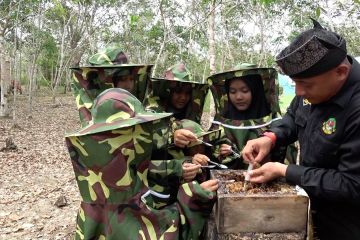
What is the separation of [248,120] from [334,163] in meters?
1.49

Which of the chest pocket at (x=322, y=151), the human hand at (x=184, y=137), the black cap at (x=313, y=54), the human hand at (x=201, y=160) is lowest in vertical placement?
the human hand at (x=201, y=160)

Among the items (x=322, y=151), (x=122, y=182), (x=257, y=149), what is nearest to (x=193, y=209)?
(x=122, y=182)

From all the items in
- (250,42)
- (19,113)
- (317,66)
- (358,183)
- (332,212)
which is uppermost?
(250,42)

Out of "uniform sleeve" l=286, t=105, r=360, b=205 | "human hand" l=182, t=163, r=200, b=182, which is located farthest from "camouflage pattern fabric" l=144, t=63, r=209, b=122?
"uniform sleeve" l=286, t=105, r=360, b=205

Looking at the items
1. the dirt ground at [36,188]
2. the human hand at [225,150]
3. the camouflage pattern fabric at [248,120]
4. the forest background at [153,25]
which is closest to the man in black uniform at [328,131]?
the human hand at [225,150]

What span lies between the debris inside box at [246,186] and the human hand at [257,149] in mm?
107

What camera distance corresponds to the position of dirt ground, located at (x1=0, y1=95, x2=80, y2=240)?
4.96m

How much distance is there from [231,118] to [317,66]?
177cm

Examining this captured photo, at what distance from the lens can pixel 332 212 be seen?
1890mm

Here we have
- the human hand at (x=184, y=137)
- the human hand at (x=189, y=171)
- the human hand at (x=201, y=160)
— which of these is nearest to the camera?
the human hand at (x=189, y=171)

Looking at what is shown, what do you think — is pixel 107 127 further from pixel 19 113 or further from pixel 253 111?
pixel 19 113

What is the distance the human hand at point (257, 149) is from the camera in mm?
2234

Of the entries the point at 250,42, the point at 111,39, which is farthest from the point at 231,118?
the point at 250,42

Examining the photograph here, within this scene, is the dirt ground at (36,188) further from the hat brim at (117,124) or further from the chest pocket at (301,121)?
the chest pocket at (301,121)
